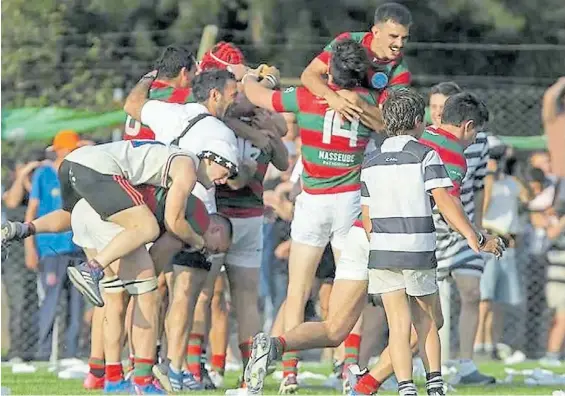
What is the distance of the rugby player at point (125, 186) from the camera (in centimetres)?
911

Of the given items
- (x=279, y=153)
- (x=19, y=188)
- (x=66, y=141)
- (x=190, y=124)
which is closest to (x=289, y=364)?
(x=279, y=153)

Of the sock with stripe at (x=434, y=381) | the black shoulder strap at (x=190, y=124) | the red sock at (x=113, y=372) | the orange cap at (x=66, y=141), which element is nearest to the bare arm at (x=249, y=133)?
the black shoulder strap at (x=190, y=124)

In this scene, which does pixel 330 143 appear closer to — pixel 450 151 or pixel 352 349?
pixel 450 151

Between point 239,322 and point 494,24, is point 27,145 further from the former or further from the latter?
point 494,24

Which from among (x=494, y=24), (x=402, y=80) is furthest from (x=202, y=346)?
(x=494, y=24)

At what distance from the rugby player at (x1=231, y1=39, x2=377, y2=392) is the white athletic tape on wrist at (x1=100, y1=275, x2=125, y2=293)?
1182 millimetres

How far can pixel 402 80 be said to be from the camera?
10.0 meters

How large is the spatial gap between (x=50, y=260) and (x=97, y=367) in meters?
4.13

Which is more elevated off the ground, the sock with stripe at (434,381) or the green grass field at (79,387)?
the sock with stripe at (434,381)

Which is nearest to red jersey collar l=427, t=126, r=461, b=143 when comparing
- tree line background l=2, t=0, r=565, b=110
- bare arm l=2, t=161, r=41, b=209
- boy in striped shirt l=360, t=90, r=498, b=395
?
boy in striped shirt l=360, t=90, r=498, b=395

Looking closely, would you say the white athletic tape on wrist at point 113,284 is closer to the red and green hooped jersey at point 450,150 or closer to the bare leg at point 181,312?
the bare leg at point 181,312

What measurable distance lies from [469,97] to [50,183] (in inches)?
219

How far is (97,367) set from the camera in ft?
33.8

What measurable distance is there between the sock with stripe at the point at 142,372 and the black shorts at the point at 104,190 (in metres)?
0.86
